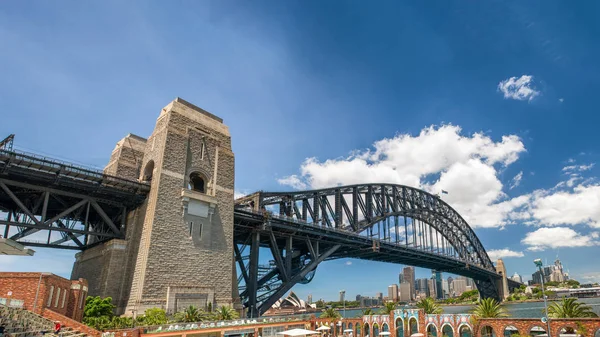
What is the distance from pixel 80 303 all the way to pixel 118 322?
11.0ft

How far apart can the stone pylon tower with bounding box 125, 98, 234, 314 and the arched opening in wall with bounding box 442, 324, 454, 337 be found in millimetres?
20722

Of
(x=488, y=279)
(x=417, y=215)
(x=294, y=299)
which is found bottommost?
(x=294, y=299)

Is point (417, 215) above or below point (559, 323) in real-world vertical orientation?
above

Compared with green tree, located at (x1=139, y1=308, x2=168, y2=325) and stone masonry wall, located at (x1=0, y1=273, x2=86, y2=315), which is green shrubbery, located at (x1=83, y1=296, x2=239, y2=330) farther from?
stone masonry wall, located at (x1=0, y1=273, x2=86, y2=315)

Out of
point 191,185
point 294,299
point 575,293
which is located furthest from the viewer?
point 575,293

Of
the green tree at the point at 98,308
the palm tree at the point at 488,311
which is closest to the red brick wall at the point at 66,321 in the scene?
the green tree at the point at 98,308

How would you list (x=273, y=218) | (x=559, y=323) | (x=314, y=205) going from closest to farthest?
(x=559, y=323) < (x=273, y=218) < (x=314, y=205)

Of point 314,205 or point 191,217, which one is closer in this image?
point 191,217

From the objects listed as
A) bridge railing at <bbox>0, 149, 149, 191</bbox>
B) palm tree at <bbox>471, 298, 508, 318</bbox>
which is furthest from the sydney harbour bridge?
palm tree at <bbox>471, 298, 508, 318</bbox>

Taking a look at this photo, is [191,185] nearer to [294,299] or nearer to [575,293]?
[294,299]

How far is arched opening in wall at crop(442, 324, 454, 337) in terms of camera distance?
36.4 meters

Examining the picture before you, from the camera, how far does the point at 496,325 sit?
31406mm

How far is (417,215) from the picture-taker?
105 metres

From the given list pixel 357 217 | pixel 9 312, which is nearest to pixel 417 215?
pixel 357 217
